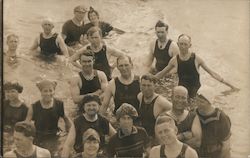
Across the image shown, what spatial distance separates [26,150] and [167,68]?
0.69m

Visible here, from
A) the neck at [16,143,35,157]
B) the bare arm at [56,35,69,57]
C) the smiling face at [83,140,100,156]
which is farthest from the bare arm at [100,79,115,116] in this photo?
the neck at [16,143,35,157]

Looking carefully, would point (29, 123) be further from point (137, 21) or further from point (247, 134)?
point (247, 134)

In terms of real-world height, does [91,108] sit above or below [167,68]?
below

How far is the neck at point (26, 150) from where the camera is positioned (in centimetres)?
223

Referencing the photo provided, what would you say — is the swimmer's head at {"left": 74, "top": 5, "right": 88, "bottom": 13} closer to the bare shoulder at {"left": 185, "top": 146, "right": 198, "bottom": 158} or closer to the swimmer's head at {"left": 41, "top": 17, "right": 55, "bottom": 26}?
the swimmer's head at {"left": 41, "top": 17, "right": 55, "bottom": 26}

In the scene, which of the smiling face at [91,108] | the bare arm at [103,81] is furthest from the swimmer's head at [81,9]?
the smiling face at [91,108]

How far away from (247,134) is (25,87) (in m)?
0.97

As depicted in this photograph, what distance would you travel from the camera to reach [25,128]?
2248 mm

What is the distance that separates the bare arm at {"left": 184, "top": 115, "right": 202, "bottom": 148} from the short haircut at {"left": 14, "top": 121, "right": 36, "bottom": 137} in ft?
2.14

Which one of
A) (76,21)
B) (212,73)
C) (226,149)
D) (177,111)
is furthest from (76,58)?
(226,149)

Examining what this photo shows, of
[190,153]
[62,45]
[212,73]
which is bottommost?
[190,153]

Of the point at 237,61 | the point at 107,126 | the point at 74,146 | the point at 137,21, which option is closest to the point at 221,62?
the point at 237,61

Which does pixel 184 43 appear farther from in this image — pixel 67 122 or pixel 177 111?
pixel 67 122

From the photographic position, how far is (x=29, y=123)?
2.26 metres
